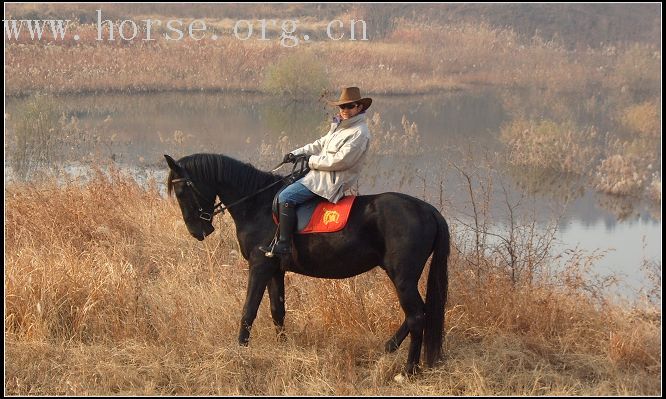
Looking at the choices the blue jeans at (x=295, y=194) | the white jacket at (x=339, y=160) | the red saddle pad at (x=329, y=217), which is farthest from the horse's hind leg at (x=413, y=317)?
the blue jeans at (x=295, y=194)

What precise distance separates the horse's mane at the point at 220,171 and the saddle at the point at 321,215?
261 mm

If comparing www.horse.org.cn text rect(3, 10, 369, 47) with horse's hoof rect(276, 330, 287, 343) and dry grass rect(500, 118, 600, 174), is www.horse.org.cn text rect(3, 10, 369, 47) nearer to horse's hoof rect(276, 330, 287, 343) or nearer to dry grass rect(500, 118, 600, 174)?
dry grass rect(500, 118, 600, 174)

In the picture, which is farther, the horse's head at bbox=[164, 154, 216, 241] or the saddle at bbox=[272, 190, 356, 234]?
the horse's head at bbox=[164, 154, 216, 241]

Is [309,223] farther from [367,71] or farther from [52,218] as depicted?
[367,71]

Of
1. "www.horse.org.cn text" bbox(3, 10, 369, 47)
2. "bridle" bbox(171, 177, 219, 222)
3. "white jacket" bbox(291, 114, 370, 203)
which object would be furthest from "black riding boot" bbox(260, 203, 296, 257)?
"www.horse.org.cn text" bbox(3, 10, 369, 47)

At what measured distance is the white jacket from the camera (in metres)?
5.36

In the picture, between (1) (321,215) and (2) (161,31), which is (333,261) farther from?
(2) (161,31)

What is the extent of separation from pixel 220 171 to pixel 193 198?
29 cm

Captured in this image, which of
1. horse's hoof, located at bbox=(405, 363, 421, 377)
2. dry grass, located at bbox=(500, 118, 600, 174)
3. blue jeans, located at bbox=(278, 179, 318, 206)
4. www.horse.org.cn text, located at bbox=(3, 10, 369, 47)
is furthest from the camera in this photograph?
www.horse.org.cn text, located at bbox=(3, 10, 369, 47)

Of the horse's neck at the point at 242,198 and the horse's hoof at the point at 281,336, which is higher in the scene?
the horse's neck at the point at 242,198

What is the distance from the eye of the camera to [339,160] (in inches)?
210

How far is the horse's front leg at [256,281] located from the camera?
5.50 metres

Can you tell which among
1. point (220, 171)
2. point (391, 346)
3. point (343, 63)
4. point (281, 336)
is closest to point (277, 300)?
point (281, 336)

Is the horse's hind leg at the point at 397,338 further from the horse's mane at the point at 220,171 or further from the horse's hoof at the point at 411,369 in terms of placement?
the horse's mane at the point at 220,171
